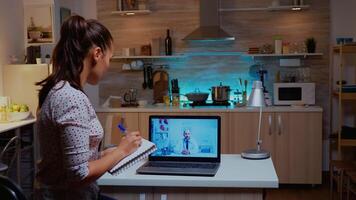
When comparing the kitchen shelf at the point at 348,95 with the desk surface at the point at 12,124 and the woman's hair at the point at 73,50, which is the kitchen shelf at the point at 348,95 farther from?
the woman's hair at the point at 73,50

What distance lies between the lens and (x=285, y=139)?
5055 mm

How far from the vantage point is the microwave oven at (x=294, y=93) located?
5.18m

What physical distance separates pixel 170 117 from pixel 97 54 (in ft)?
3.32

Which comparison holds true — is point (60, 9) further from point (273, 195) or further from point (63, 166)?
point (63, 166)

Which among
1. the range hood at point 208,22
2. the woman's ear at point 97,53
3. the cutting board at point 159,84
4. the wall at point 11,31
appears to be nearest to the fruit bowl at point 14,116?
the wall at point 11,31

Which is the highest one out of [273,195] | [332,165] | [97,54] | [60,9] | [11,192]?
[60,9]

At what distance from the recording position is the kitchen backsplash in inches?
215

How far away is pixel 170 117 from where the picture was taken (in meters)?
2.62

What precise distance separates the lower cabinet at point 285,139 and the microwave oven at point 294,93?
244 millimetres

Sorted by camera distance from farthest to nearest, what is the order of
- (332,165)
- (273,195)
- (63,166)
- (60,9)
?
(60,9), (273,195), (332,165), (63,166)

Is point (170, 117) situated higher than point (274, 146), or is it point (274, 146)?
point (170, 117)

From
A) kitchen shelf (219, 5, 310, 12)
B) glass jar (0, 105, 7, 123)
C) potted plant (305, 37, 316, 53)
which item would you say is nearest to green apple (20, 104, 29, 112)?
glass jar (0, 105, 7, 123)

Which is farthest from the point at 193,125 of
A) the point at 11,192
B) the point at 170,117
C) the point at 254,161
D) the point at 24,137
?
the point at 24,137

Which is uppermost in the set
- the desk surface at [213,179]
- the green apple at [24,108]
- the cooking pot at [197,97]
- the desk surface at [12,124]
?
the cooking pot at [197,97]
